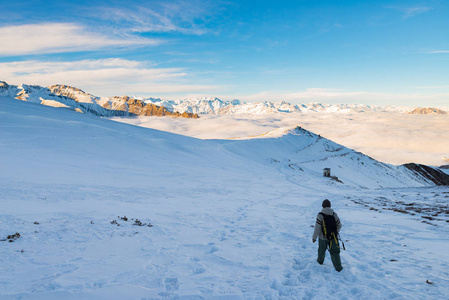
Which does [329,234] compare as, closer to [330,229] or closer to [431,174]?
[330,229]

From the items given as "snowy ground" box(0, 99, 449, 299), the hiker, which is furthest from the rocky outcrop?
the hiker

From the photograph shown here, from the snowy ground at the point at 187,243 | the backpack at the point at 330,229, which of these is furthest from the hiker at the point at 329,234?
the snowy ground at the point at 187,243

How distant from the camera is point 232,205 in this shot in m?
17.9

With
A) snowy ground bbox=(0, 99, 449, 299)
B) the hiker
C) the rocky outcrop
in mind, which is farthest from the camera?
the rocky outcrop

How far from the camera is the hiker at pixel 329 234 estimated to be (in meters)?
7.78

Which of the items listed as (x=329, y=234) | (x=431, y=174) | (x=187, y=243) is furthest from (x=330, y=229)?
(x=431, y=174)

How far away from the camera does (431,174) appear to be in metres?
84.6

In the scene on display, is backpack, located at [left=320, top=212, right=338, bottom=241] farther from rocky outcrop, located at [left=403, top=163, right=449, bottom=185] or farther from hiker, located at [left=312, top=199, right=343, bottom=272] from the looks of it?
rocky outcrop, located at [left=403, top=163, right=449, bottom=185]

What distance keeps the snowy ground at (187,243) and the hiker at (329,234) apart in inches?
14.3

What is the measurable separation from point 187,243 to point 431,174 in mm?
101683

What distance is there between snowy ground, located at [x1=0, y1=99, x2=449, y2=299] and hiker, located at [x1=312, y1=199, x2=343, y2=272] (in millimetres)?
364

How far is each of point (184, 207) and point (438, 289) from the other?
12203 millimetres

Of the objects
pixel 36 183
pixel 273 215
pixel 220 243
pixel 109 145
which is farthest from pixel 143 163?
pixel 220 243

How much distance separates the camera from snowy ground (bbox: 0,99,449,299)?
648 cm
